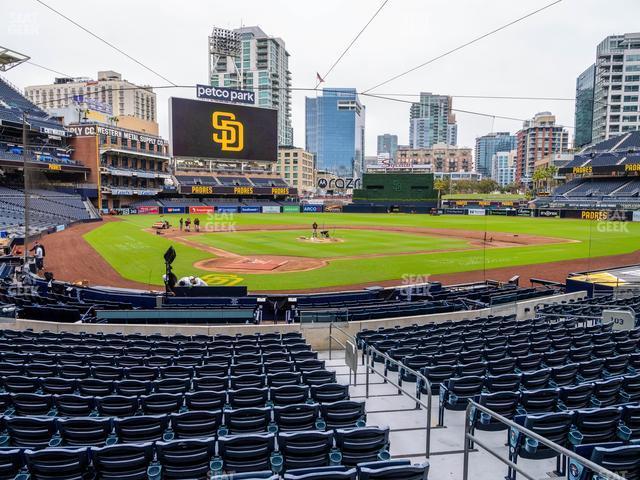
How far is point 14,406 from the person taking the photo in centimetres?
703

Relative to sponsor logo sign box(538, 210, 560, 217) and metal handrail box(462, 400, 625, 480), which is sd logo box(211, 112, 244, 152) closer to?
metal handrail box(462, 400, 625, 480)

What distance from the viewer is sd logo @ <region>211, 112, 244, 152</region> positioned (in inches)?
1304

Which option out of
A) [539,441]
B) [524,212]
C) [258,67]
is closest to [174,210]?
[524,212]

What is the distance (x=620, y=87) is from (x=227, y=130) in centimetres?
12564

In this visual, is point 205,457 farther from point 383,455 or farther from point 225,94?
point 225,94

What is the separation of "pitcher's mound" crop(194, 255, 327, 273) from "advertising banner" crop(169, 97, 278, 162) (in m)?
7.50

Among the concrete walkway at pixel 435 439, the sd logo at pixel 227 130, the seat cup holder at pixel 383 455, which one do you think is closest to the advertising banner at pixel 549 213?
the sd logo at pixel 227 130

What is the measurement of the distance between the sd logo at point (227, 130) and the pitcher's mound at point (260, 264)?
8.22 metres

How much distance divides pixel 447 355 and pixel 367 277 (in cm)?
1706

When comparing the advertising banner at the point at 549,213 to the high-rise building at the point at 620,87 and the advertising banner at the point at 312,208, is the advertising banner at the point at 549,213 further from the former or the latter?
the high-rise building at the point at 620,87

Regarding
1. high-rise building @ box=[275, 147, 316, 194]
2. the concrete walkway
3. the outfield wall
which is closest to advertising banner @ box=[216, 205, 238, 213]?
high-rise building @ box=[275, 147, 316, 194]

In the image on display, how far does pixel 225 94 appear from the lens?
36.8 meters

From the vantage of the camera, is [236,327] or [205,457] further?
[236,327]

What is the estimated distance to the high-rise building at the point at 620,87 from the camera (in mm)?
117750
